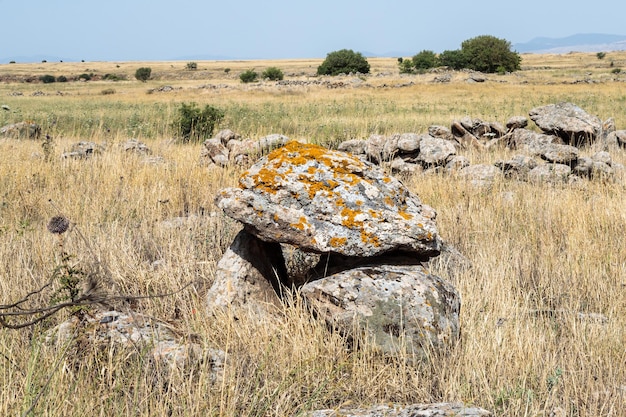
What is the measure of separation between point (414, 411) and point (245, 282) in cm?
188

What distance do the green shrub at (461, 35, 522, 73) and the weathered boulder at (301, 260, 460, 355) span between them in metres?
69.4

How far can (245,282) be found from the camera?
13.8 feet

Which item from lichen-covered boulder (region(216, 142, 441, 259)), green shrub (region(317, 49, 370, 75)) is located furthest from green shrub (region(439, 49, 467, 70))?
lichen-covered boulder (region(216, 142, 441, 259))

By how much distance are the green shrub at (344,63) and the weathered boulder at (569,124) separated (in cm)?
5796

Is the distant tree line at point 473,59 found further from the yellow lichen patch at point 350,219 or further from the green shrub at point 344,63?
the yellow lichen patch at point 350,219

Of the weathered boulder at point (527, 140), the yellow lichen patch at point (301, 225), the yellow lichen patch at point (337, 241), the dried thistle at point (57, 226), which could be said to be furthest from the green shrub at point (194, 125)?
the dried thistle at point (57, 226)

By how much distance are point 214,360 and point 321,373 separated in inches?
24.8

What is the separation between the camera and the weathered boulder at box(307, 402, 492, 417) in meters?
2.55

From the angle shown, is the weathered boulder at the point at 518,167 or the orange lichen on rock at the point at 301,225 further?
the weathered boulder at the point at 518,167

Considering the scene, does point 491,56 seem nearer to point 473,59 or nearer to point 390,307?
point 473,59

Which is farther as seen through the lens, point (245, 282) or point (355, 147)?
point (355, 147)

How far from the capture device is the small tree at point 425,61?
76.9 meters

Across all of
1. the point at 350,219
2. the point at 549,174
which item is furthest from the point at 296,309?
the point at 549,174

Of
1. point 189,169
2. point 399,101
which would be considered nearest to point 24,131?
point 189,169
